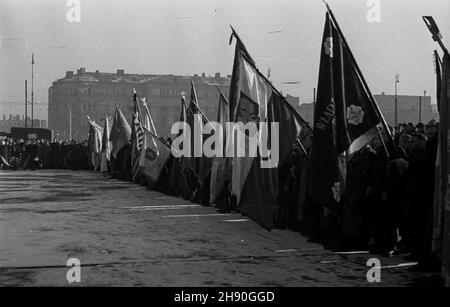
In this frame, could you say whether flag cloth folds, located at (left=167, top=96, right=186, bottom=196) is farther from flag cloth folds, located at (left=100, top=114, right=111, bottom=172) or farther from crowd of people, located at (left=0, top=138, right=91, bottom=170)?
crowd of people, located at (left=0, top=138, right=91, bottom=170)

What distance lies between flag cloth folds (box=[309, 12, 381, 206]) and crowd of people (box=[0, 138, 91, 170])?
2451 centimetres

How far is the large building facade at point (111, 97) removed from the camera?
103812 mm

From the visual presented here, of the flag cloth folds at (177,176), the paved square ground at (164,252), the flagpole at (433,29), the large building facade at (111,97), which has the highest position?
the large building facade at (111,97)

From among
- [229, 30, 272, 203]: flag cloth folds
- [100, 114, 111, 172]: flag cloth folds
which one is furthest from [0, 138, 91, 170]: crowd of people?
[229, 30, 272, 203]: flag cloth folds

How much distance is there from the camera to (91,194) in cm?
1631

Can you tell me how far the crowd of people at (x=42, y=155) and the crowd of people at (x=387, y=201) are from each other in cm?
2451

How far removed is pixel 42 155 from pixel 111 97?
253 ft

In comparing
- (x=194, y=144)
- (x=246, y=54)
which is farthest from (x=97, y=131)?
(x=246, y=54)

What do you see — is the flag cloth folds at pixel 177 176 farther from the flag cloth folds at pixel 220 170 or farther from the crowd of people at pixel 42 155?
the crowd of people at pixel 42 155

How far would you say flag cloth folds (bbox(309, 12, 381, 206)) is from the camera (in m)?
7.70

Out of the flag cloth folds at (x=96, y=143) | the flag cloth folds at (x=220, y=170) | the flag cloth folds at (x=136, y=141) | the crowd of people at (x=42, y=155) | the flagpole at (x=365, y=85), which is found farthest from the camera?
the crowd of people at (x=42, y=155)

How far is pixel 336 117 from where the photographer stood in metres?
7.79

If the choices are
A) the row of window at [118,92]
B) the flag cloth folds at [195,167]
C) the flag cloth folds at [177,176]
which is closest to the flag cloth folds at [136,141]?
the flag cloth folds at [177,176]
